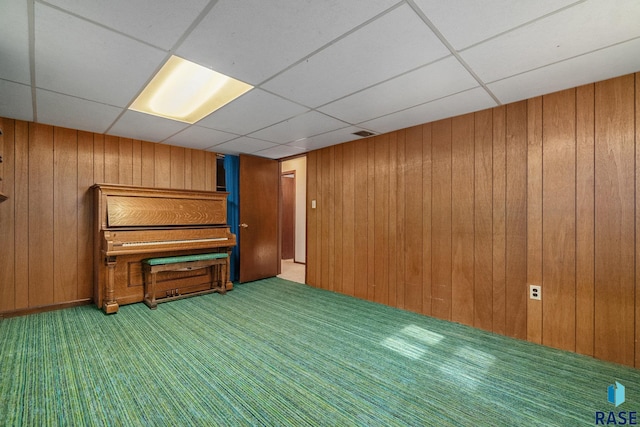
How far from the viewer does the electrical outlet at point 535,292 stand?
98.3 inches

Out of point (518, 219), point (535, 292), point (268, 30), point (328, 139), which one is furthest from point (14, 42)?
point (535, 292)

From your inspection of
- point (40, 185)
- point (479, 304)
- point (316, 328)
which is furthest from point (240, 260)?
point (479, 304)

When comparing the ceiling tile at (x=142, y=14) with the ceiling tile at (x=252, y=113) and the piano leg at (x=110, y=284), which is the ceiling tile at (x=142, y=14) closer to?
the ceiling tile at (x=252, y=113)

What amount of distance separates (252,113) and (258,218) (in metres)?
2.35

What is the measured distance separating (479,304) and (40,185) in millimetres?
4989

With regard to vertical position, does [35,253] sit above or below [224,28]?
Result: below

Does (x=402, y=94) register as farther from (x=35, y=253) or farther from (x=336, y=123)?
(x=35, y=253)

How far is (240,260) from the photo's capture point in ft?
15.1

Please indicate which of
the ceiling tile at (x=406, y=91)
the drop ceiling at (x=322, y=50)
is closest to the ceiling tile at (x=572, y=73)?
the drop ceiling at (x=322, y=50)

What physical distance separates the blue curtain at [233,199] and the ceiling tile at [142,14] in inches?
123

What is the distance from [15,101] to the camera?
2.54 m

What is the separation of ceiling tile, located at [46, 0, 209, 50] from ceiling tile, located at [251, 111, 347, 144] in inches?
57.6

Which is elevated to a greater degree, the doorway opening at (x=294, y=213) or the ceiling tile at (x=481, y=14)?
the ceiling tile at (x=481, y=14)

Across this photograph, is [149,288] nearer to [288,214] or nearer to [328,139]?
[328,139]
